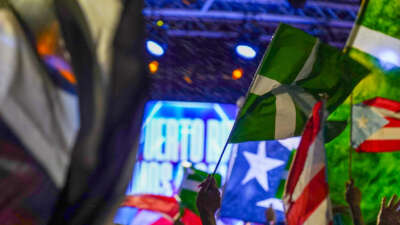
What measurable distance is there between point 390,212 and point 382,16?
1.04 metres

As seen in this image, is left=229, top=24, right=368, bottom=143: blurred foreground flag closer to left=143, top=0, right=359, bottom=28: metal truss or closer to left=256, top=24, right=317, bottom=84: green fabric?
left=256, top=24, right=317, bottom=84: green fabric

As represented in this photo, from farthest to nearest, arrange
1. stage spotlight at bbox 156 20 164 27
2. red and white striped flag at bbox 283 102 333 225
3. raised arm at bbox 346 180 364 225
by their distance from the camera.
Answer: stage spotlight at bbox 156 20 164 27
raised arm at bbox 346 180 364 225
red and white striped flag at bbox 283 102 333 225

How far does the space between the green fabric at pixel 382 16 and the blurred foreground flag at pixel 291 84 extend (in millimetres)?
261

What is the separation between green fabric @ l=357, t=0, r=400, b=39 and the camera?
3154 mm

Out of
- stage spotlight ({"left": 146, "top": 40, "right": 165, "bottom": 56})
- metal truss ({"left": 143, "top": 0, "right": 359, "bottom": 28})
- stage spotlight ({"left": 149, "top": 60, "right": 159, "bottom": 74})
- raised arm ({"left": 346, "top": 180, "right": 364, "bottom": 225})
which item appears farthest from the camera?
stage spotlight ({"left": 149, "top": 60, "right": 159, "bottom": 74})

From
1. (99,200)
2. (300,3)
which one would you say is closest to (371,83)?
(300,3)

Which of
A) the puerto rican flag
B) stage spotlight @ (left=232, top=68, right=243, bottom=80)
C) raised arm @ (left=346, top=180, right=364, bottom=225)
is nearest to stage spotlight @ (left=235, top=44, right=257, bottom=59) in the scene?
stage spotlight @ (left=232, top=68, right=243, bottom=80)

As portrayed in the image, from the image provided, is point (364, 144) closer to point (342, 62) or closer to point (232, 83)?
point (342, 62)

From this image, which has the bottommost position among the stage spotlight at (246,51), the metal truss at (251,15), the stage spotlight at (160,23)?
the stage spotlight at (246,51)

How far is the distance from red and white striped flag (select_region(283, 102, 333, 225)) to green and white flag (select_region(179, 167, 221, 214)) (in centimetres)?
124

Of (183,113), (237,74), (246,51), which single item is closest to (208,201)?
(246,51)

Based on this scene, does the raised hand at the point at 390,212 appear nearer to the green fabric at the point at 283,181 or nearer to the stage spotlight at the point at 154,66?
the green fabric at the point at 283,181

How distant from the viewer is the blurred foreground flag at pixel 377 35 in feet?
10.4

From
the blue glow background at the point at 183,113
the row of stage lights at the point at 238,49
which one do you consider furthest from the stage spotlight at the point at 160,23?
the blue glow background at the point at 183,113
